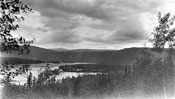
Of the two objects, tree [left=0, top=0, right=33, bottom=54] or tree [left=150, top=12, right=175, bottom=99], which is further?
tree [left=150, top=12, right=175, bottom=99]

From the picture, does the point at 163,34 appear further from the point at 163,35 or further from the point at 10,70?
the point at 10,70

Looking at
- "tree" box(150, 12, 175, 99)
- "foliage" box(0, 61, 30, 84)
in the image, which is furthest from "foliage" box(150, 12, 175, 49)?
"foliage" box(0, 61, 30, 84)

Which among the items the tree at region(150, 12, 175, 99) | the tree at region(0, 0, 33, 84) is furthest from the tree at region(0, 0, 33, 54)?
the tree at region(150, 12, 175, 99)

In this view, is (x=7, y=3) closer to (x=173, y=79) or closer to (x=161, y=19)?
(x=161, y=19)

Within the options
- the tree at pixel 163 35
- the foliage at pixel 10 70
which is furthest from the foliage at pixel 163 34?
the foliage at pixel 10 70

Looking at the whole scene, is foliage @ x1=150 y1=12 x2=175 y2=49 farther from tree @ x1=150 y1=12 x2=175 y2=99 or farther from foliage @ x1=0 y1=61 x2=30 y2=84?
foliage @ x1=0 y1=61 x2=30 y2=84

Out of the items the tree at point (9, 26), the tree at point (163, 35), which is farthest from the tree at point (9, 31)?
the tree at point (163, 35)

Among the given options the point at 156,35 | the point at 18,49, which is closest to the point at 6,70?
the point at 18,49

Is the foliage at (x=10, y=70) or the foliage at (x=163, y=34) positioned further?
the foliage at (x=163, y=34)

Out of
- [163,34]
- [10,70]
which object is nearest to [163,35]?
[163,34]

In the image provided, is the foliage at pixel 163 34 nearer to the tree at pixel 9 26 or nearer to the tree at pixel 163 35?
the tree at pixel 163 35

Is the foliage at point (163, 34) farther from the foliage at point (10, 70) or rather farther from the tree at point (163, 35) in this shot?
the foliage at point (10, 70)
